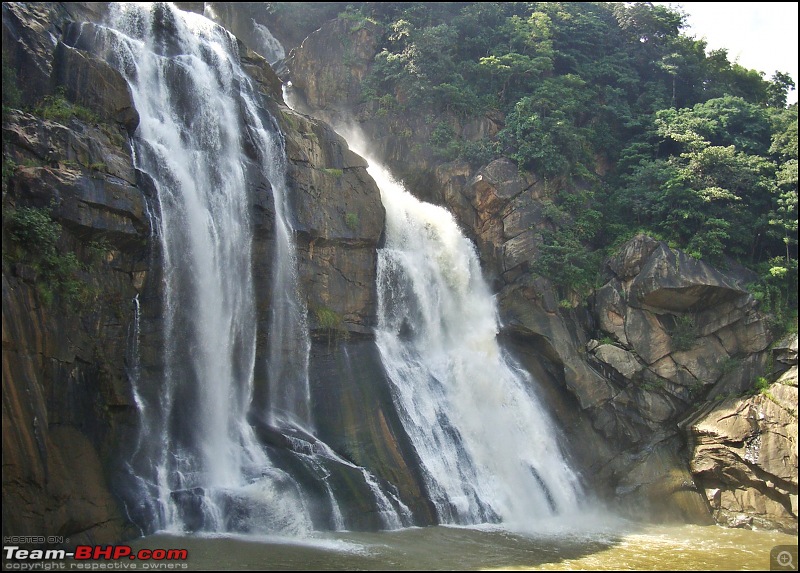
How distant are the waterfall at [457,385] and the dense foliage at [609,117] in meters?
3.53

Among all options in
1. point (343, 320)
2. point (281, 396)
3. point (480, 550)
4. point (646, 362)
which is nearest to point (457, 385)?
point (343, 320)

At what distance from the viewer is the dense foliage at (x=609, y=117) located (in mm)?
27109

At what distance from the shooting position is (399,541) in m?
16.4

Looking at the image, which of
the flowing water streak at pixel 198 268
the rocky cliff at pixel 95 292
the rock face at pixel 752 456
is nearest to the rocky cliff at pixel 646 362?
the rock face at pixel 752 456

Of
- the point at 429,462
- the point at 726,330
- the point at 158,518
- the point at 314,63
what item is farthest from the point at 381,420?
the point at 314,63

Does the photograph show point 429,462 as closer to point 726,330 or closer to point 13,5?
point 726,330

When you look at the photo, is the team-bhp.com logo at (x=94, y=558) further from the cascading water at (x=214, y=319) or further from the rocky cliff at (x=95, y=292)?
the cascading water at (x=214, y=319)

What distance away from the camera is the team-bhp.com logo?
1247 centimetres

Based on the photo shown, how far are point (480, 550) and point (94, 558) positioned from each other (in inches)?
325

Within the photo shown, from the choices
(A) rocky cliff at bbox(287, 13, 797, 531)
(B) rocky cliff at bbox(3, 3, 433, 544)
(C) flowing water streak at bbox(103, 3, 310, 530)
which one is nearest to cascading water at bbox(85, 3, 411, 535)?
(C) flowing water streak at bbox(103, 3, 310, 530)

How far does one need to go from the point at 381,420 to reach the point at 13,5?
49.9 feet

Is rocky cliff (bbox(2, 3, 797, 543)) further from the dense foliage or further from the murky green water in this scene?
the murky green water

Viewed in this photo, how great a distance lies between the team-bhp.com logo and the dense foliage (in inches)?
686

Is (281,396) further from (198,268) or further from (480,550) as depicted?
(480,550)
